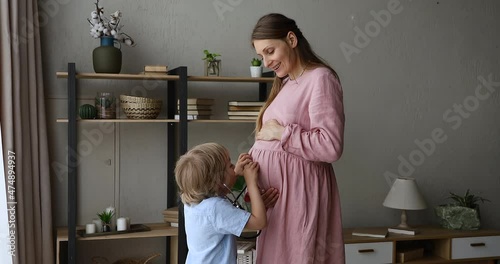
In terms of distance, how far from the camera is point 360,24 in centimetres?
421

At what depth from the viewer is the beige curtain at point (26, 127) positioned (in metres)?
3.02

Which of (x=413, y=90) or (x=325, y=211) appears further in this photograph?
(x=413, y=90)

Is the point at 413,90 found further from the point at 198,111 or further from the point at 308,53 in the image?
the point at 308,53

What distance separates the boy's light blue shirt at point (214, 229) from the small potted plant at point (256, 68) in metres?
1.76

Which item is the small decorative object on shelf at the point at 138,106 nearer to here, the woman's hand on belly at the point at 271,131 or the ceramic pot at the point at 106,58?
the ceramic pot at the point at 106,58

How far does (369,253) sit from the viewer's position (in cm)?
393

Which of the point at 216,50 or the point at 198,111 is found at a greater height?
the point at 216,50

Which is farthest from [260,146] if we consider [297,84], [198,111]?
[198,111]

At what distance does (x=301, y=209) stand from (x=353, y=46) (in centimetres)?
237

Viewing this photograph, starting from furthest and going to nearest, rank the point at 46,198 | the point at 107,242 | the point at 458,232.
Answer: the point at 458,232 < the point at 107,242 < the point at 46,198
